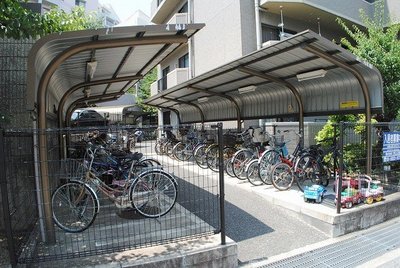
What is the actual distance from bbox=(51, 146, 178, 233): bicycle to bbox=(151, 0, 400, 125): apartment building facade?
8830 millimetres

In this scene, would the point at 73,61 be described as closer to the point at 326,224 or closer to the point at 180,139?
the point at 326,224

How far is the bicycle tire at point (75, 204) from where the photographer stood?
15.6 ft

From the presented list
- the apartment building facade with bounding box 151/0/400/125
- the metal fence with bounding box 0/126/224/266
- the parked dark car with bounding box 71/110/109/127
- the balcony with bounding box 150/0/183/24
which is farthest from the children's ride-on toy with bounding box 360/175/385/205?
the balcony with bounding box 150/0/183/24

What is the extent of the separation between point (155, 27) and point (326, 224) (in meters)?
4.09

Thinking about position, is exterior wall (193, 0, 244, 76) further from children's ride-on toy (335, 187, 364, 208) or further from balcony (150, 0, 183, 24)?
children's ride-on toy (335, 187, 364, 208)

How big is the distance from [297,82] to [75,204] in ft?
21.1

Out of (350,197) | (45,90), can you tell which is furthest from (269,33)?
(45,90)

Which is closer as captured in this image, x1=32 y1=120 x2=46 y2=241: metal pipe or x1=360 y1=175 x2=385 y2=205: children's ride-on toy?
x1=32 y1=120 x2=46 y2=241: metal pipe

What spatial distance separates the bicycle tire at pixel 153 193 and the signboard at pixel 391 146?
4.31 m

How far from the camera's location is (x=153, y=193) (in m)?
5.35

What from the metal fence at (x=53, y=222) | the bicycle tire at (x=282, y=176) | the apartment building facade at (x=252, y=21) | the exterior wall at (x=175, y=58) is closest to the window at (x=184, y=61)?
the exterior wall at (x=175, y=58)

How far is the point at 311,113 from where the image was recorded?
857cm

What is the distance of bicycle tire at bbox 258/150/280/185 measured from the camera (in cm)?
753

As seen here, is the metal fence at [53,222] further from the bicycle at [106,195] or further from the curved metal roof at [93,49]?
the curved metal roof at [93,49]
